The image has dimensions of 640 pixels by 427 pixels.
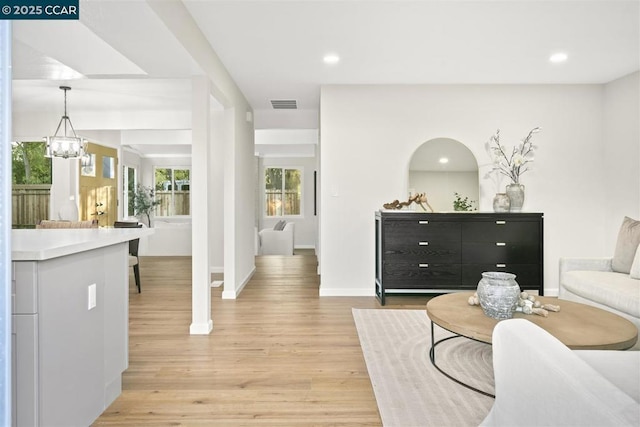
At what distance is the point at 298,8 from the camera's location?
288 cm

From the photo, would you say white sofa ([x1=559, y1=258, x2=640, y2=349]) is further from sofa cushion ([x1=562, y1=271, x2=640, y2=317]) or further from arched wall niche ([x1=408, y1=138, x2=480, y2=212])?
arched wall niche ([x1=408, y1=138, x2=480, y2=212])

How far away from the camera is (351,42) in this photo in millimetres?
3486

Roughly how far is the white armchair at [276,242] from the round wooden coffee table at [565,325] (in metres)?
6.29

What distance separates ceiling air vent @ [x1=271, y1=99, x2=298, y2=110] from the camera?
5.48m

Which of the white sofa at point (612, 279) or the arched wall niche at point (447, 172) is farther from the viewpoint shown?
the arched wall niche at point (447, 172)

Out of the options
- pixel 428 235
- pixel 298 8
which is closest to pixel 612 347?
pixel 428 235

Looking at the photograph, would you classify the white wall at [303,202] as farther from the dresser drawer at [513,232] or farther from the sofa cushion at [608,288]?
the sofa cushion at [608,288]

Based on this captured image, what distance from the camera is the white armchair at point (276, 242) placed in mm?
8820

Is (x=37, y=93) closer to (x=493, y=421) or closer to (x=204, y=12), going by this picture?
(x=204, y=12)

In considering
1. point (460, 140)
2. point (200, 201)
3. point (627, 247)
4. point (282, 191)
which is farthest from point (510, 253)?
point (282, 191)

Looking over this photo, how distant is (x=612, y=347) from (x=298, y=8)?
2763 mm

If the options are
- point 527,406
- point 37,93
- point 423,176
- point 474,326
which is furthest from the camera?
point 37,93

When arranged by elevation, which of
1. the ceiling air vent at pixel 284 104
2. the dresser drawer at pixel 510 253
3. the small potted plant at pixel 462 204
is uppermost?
the ceiling air vent at pixel 284 104

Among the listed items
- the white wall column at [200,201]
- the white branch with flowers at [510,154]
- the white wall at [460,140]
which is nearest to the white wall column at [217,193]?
the white wall at [460,140]
